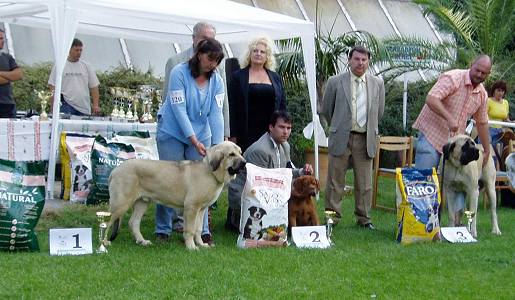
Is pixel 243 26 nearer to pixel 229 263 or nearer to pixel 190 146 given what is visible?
pixel 190 146

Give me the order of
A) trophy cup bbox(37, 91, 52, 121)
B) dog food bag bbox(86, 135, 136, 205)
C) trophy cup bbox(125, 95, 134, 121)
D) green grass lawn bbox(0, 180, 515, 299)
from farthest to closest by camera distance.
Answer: trophy cup bbox(125, 95, 134, 121) → trophy cup bbox(37, 91, 52, 121) → dog food bag bbox(86, 135, 136, 205) → green grass lawn bbox(0, 180, 515, 299)

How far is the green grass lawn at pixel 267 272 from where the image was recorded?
172 inches

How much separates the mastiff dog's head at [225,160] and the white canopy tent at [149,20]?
94.6 inches

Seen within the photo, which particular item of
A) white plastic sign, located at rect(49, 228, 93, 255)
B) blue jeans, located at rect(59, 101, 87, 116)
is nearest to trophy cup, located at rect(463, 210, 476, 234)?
white plastic sign, located at rect(49, 228, 93, 255)

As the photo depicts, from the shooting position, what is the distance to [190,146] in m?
5.92

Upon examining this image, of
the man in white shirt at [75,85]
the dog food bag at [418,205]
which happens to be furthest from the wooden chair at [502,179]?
the man in white shirt at [75,85]

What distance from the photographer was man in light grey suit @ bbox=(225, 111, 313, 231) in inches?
248

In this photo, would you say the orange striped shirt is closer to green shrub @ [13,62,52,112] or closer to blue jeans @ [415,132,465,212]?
blue jeans @ [415,132,465,212]

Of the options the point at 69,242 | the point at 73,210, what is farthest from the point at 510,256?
the point at 73,210

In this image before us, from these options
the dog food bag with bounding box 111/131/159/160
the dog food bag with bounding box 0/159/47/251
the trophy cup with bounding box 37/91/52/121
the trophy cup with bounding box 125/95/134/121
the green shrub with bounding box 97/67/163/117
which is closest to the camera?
the dog food bag with bounding box 0/159/47/251

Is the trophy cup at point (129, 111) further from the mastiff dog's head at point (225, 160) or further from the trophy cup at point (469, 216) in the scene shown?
the trophy cup at point (469, 216)

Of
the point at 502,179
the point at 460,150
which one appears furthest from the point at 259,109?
the point at 502,179

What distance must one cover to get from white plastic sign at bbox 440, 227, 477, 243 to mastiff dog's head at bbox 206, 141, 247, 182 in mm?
2071

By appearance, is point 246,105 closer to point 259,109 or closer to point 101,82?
point 259,109
